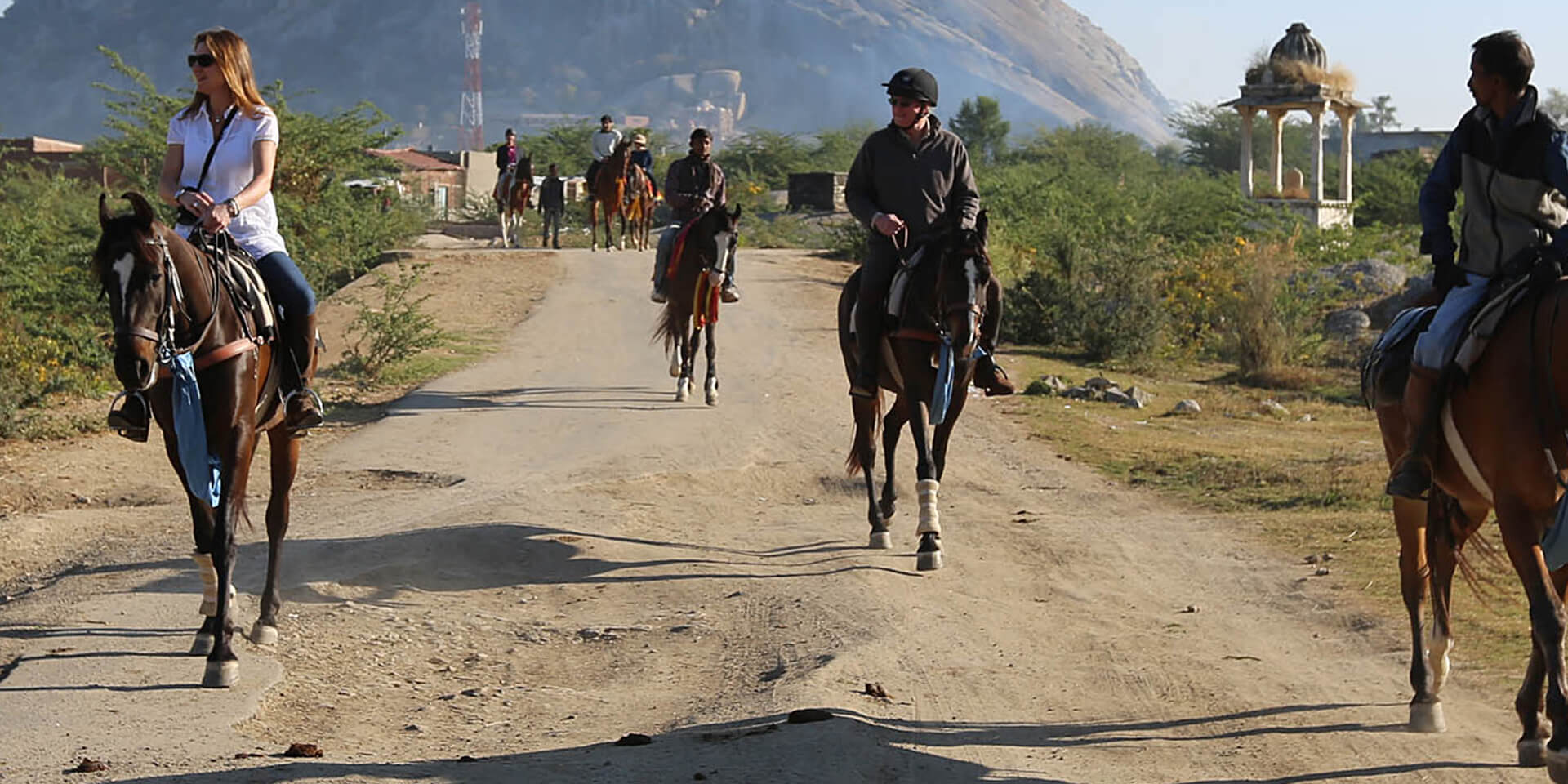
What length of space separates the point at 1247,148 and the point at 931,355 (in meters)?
35.3

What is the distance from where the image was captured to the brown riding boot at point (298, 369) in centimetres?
752

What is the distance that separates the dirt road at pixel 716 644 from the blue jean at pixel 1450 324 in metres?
1.38

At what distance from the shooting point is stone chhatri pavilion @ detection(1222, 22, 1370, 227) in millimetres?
39531

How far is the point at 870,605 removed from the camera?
805 cm

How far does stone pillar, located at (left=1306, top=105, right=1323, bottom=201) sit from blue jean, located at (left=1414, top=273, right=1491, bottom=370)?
3539 centimetres

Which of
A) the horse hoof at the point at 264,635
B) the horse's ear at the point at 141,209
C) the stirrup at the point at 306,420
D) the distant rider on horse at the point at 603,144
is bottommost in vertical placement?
the horse hoof at the point at 264,635

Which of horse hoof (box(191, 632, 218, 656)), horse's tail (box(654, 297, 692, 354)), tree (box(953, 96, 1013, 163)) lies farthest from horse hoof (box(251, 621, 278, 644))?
tree (box(953, 96, 1013, 163))

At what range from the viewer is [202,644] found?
6992 mm

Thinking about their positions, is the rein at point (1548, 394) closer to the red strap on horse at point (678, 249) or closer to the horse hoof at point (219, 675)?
the horse hoof at point (219, 675)

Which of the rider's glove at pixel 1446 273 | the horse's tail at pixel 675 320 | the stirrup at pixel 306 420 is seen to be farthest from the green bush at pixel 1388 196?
the stirrup at pixel 306 420

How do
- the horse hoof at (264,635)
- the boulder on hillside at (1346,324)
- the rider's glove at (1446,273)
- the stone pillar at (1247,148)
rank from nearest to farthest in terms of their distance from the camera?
1. the rider's glove at (1446,273)
2. the horse hoof at (264,635)
3. the boulder on hillside at (1346,324)
4. the stone pillar at (1247,148)

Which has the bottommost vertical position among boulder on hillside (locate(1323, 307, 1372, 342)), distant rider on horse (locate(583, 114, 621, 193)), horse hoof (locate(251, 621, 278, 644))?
horse hoof (locate(251, 621, 278, 644))

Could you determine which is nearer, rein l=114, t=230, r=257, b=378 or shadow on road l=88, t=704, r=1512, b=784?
shadow on road l=88, t=704, r=1512, b=784

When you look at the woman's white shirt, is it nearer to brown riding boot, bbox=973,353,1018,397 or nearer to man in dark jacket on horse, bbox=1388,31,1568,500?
brown riding boot, bbox=973,353,1018,397
